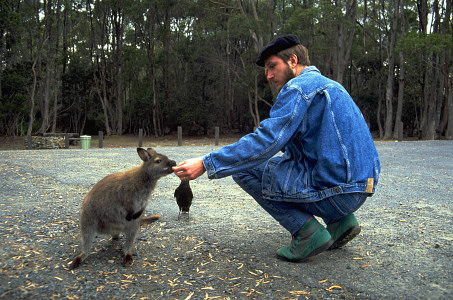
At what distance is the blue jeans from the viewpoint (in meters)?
2.52

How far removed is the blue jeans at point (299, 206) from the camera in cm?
252

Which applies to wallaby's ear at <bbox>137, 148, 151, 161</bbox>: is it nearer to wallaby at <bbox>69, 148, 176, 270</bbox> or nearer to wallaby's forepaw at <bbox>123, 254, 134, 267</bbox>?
wallaby at <bbox>69, 148, 176, 270</bbox>

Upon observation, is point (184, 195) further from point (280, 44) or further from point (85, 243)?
point (280, 44)

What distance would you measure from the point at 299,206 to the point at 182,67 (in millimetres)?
34679

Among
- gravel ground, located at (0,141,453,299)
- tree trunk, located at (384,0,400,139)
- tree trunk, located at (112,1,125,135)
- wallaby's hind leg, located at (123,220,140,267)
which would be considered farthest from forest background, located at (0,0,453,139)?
wallaby's hind leg, located at (123,220,140,267)

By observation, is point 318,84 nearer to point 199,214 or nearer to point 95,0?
point 199,214

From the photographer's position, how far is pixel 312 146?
259 centimetres

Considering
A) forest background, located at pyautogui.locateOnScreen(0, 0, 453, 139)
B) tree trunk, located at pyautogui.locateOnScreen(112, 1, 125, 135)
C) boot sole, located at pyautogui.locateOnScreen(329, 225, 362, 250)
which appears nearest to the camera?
boot sole, located at pyautogui.locateOnScreen(329, 225, 362, 250)

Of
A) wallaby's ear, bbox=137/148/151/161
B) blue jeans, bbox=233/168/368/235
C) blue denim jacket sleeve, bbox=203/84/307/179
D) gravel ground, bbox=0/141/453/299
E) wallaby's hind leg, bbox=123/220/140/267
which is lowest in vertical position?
gravel ground, bbox=0/141/453/299

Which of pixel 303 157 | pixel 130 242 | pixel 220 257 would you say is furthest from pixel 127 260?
pixel 303 157

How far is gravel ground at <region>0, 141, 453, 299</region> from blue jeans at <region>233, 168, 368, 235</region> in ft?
1.10

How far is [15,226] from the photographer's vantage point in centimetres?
348

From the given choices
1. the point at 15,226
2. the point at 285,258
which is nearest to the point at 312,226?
the point at 285,258

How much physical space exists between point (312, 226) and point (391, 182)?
177 inches
